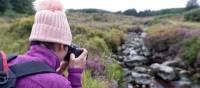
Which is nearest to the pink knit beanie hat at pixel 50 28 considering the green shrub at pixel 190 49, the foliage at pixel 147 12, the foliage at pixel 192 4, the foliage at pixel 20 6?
the green shrub at pixel 190 49

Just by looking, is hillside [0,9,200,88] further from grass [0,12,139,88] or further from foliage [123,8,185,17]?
foliage [123,8,185,17]

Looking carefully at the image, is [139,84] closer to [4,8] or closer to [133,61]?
[133,61]

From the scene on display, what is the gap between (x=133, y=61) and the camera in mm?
19625

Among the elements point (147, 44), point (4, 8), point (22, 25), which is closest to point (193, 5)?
point (4, 8)

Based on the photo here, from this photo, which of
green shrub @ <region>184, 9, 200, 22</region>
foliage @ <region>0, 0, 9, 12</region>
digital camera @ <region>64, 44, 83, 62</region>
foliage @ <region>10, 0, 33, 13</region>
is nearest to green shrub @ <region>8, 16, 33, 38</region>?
digital camera @ <region>64, 44, 83, 62</region>

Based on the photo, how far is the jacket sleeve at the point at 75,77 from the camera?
2.87 m

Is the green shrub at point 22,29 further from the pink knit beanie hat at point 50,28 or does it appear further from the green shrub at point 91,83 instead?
the pink knit beanie hat at point 50,28

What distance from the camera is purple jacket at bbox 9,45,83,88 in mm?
2463

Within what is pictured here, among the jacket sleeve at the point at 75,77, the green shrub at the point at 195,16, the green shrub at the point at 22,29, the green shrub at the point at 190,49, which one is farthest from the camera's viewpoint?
the green shrub at the point at 195,16

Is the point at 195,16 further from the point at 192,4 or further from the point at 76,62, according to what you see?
the point at 76,62

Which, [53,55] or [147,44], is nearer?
[53,55]

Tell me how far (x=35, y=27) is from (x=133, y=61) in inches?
669

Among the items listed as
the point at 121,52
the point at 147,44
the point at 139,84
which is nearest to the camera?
the point at 139,84

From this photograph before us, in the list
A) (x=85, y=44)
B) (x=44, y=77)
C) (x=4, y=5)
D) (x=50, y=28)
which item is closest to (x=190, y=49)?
(x=85, y=44)
